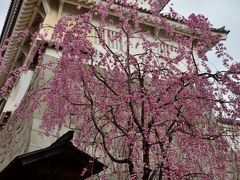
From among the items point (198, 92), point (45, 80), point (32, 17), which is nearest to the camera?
point (198, 92)

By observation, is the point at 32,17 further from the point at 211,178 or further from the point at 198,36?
the point at 211,178

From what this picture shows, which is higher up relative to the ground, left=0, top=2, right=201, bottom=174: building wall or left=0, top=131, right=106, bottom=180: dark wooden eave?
left=0, top=2, right=201, bottom=174: building wall

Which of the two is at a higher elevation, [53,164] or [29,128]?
[29,128]

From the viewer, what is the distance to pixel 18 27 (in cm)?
1004

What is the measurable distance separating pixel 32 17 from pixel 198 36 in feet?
18.1

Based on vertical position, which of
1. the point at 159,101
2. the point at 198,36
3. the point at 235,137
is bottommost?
the point at 235,137

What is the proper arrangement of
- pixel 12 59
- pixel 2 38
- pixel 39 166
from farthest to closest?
pixel 2 38 < pixel 12 59 < pixel 39 166

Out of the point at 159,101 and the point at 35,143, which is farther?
the point at 35,143

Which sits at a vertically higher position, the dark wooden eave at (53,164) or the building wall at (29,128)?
the building wall at (29,128)

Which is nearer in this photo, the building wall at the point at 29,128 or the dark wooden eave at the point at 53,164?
the dark wooden eave at the point at 53,164

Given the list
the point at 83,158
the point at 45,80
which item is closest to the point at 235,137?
the point at 83,158

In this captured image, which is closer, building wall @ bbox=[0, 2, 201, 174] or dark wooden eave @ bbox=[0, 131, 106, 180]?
dark wooden eave @ bbox=[0, 131, 106, 180]

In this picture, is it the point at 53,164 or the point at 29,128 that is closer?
the point at 53,164

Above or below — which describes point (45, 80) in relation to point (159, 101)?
above
